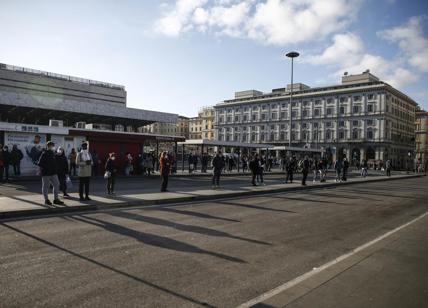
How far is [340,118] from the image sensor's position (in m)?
95.1

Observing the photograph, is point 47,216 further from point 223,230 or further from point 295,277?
point 295,277

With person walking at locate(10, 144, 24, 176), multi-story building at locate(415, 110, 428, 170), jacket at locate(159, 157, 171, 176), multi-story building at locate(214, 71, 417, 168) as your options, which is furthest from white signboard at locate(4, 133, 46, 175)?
multi-story building at locate(415, 110, 428, 170)

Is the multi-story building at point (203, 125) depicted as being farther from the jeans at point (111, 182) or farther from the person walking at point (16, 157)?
the jeans at point (111, 182)

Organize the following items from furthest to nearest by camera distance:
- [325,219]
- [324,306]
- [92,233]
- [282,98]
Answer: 1. [282,98]
2. [325,219]
3. [92,233]
4. [324,306]

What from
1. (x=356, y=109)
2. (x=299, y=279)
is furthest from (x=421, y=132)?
(x=299, y=279)

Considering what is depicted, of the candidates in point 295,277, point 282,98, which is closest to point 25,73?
point 282,98

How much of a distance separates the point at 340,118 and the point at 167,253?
9643 cm

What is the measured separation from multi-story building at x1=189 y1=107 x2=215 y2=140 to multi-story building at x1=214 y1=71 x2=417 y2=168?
1629 cm

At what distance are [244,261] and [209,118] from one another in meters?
128

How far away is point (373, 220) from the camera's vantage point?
10.0 m

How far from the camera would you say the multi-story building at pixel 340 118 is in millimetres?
88688

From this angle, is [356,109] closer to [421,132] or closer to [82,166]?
[421,132]

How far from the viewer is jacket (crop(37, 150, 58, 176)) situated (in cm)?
998

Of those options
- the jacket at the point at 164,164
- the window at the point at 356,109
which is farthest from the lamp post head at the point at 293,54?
the window at the point at 356,109
